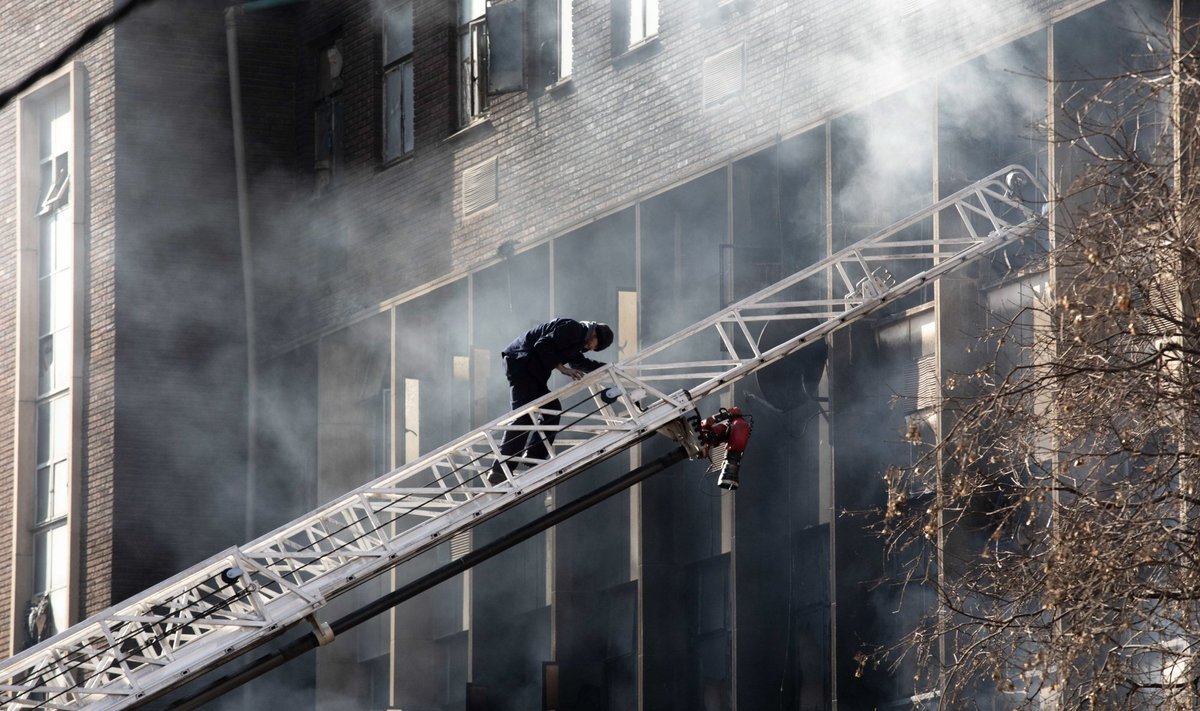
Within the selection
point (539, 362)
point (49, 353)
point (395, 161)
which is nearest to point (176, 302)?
point (49, 353)

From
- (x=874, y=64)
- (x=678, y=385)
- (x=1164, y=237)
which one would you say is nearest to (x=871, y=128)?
(x=874, y=64)

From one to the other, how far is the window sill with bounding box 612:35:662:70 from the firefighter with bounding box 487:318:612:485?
16.9 feet

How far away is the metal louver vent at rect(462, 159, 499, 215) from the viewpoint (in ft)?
70.0

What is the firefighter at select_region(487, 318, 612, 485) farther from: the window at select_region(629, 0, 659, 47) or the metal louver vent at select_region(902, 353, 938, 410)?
the window at select_region(629, 0, 659, 47)

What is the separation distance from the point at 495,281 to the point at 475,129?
1.63 meters

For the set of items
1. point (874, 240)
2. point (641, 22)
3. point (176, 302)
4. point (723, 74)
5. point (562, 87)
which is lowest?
point (874, 240)

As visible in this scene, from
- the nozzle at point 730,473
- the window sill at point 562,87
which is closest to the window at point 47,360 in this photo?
the window sill at point 562,87

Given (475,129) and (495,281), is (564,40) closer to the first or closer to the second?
(475,129)

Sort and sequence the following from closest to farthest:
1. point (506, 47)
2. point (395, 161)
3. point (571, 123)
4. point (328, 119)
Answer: point (571, 123)
point (506, 47)
point (395, 161)
point (328, 119)

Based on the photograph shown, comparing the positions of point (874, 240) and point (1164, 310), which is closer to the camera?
point (1164, 310)

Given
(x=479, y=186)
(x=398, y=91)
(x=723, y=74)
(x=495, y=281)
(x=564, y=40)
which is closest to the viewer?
(x=723, y=74)

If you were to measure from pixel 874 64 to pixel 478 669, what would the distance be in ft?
25.0

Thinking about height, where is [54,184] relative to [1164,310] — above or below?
above

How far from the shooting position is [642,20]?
775 inches
